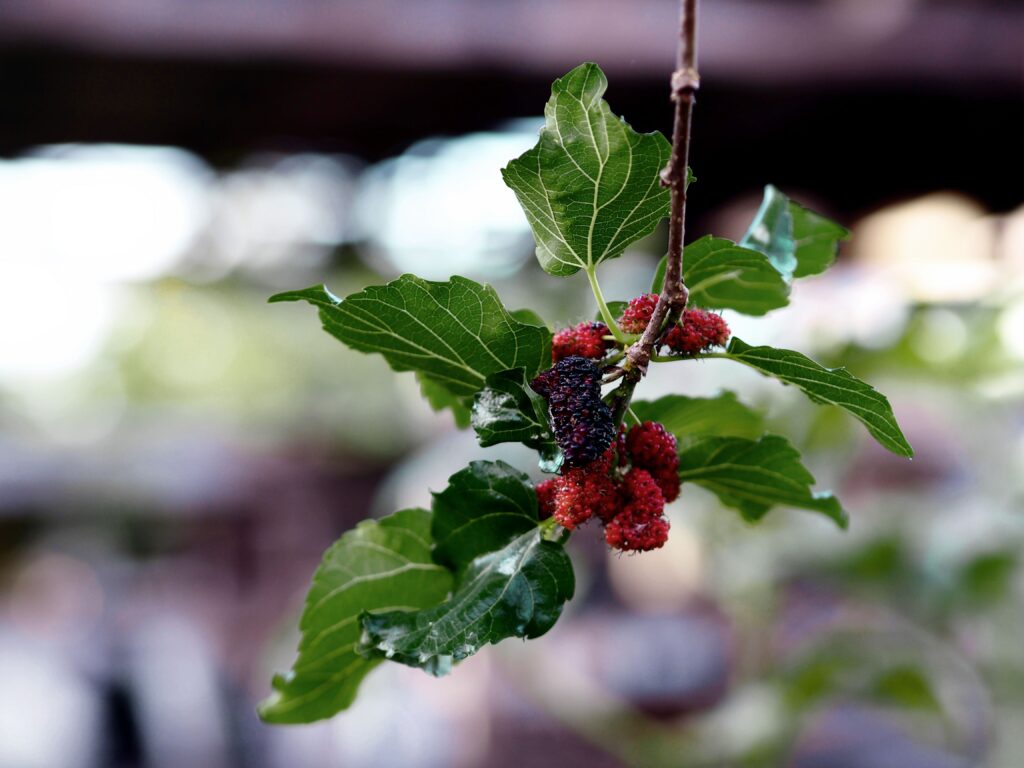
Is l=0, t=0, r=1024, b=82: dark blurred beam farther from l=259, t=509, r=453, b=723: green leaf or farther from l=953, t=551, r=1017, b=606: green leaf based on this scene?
l=259, t=509, r=453, b=723: green leaf

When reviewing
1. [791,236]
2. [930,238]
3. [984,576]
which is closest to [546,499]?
[791,236]

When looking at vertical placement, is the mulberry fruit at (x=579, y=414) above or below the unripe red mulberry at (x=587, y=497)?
above

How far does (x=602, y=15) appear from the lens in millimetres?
1441

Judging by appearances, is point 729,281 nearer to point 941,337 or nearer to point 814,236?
point 814,236

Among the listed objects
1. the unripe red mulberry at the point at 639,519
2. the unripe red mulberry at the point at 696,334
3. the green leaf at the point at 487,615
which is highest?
Answer: the unripe red mulberry at the point at 696,334

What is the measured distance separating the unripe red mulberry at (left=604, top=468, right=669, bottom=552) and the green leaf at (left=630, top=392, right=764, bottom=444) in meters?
0.07

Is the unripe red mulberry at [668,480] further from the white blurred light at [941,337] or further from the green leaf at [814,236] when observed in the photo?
the white blurred light at [941,337]

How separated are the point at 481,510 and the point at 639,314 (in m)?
0.08

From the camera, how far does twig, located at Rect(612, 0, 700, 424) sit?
22 centimetres

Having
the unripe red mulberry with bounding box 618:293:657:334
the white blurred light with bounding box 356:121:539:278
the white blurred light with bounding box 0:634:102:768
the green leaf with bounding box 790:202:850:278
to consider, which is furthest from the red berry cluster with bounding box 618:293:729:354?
the white blurred light with bounding box 0:634:102:768

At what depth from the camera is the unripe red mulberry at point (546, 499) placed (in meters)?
0.32

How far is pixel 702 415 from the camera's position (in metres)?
0.38

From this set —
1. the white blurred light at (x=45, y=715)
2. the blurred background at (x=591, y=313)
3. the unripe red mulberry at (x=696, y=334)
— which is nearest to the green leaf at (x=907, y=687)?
the blurred background at (x=591, y=313)

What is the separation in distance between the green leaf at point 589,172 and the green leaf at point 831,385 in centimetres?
5
